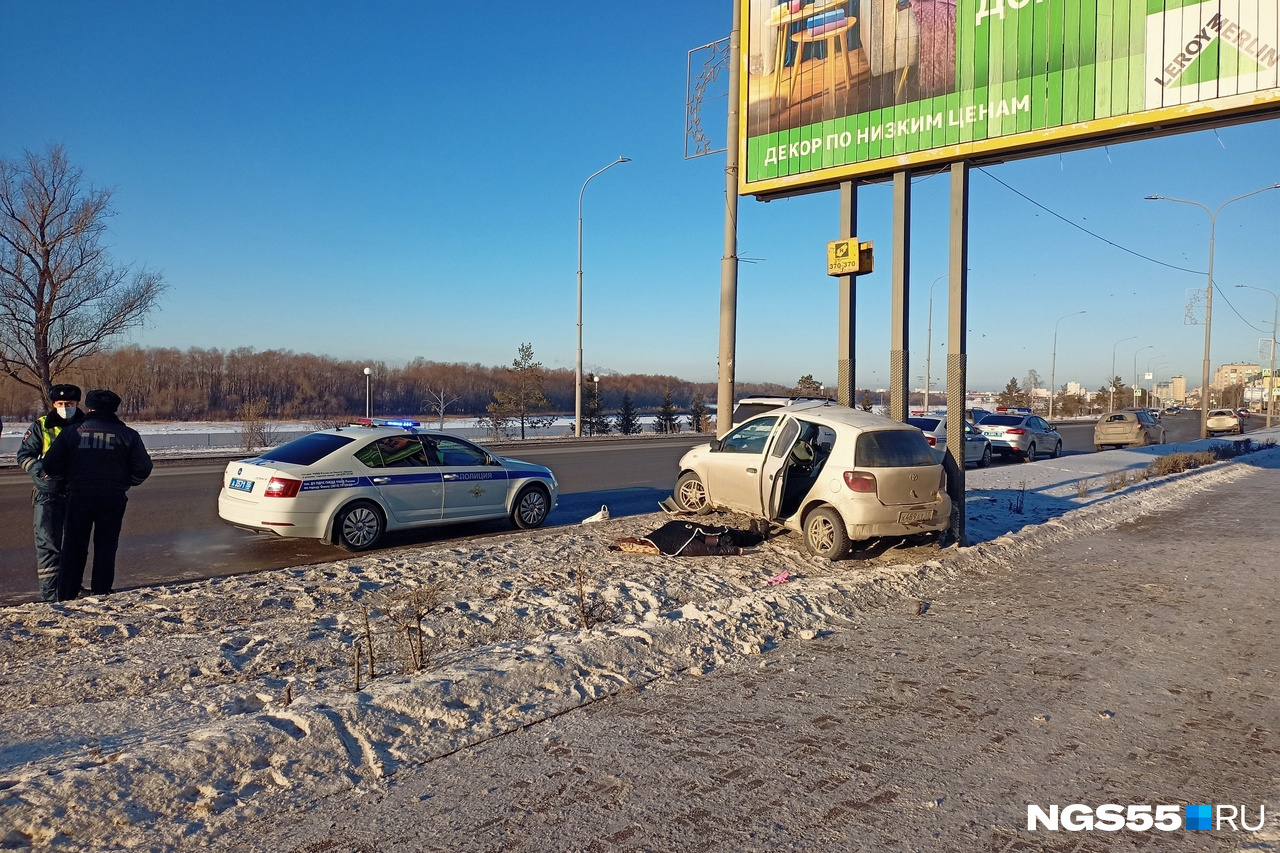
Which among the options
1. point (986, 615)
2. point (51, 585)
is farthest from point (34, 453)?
point (986, 615)

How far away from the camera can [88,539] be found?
278 inches

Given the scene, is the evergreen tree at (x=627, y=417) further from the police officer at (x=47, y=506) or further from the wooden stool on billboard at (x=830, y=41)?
the police officer at (x=47, y=506)

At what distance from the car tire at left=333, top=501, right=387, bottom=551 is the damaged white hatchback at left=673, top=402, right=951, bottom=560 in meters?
4.18

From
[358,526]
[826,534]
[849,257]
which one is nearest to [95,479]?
[358,526]

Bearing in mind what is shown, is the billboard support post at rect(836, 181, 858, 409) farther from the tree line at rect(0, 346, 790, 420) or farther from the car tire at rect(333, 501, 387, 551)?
the tree line at rect(0, 346, 790, 420)

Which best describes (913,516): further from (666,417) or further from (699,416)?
(699,416)

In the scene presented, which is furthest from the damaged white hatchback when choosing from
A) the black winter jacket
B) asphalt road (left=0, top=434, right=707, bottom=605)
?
the black winter jacket

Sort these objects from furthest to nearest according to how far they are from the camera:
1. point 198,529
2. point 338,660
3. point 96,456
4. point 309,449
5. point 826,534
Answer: point 198,529 < point 309,449 < point 826,534 < point 96,456 < point 338,660

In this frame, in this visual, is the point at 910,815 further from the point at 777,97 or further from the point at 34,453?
the point at 777,97

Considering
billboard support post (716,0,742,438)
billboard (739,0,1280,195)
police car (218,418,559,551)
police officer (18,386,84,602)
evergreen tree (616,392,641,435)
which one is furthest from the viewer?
evergreen tree (616,392,641,435)

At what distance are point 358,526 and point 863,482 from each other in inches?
225

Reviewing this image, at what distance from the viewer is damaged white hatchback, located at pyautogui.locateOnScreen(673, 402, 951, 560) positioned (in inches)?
359

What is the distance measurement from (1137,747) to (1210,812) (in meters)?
0.72

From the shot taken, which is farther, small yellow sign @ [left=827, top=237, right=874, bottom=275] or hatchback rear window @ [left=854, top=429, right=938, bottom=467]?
small yellow sign @ [left=827, top=237, right=874, bottom=275]
